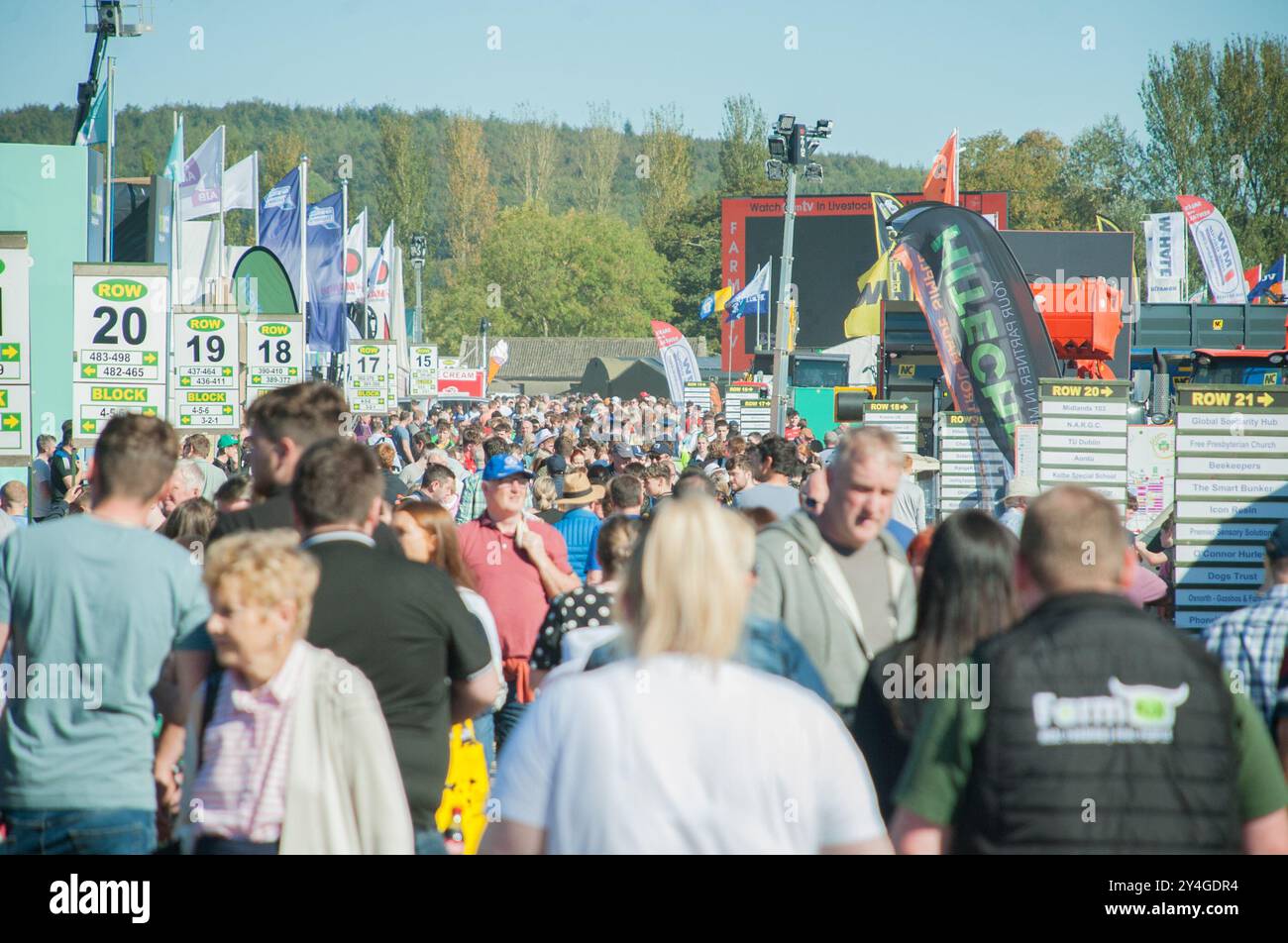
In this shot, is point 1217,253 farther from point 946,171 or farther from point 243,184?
point 243,184

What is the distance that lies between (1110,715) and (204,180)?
20.6m

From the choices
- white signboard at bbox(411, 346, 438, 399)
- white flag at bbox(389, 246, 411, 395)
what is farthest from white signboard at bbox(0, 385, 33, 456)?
white flag at bbox(389, 246, 411, 395)

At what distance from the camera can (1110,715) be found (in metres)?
3.01

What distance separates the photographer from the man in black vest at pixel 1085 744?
3.01 m

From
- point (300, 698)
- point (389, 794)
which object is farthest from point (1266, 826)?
point (300, 698)

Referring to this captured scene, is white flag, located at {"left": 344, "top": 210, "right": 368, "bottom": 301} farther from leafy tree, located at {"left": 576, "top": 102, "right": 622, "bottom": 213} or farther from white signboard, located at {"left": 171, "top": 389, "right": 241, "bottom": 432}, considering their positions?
leafy tree, located at {"left": 576, "top": 102, "right": 622, "bottom": 213}

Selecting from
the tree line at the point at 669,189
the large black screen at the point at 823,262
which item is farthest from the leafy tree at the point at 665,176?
the large black screen at the point at 823,262

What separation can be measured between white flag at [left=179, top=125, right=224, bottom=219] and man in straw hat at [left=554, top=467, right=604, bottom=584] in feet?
44.0

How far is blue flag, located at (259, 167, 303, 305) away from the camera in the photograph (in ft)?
88.0

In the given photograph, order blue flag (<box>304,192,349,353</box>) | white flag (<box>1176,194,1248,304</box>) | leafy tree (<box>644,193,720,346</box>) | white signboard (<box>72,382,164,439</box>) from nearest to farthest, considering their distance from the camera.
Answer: white signboard (<box>72,382,164,439</box>), blue flag (<box>304,192,349,353</box>), white flag (<box>1176,194,1248,304</box>), leafy tree (<box>644,193,720,346</box>)

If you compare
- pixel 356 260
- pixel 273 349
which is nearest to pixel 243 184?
pixel 273 349

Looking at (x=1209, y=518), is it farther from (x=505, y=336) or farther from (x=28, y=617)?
(x=505, y=336)

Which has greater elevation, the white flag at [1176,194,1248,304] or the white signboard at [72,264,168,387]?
the white flag at [1176,194,1248,304]
